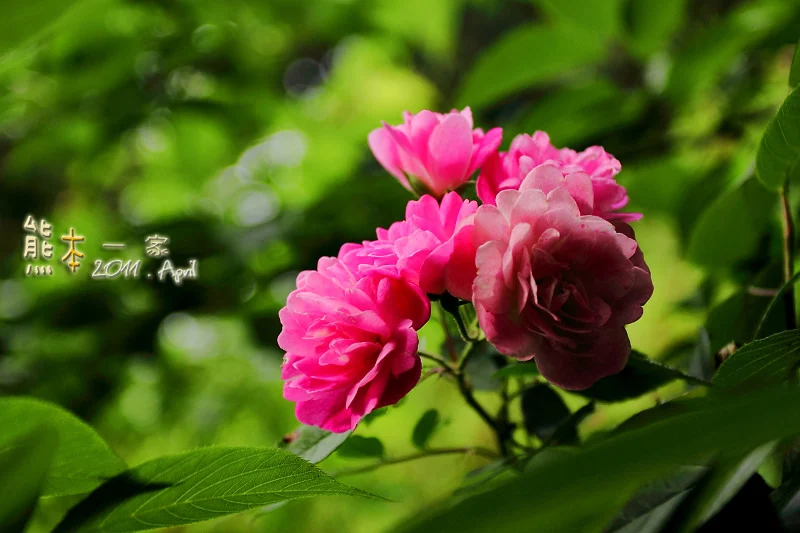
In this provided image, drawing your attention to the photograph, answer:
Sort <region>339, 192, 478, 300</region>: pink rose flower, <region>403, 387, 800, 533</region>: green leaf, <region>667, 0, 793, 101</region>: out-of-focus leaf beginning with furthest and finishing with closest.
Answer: <region>667, 0, 793, 101</region>: out-of-focus leaf
<region>339, 192, 478, 300</region>: pink rose flower
<region>403, 387, 800, 533</region>: green leaf

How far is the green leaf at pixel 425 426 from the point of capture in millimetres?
350

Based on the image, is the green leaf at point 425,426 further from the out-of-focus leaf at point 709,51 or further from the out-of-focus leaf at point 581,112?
the out-of-focus leaf at point 709,51

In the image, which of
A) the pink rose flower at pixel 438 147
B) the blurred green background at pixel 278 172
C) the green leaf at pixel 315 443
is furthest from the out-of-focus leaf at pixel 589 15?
the green leaf at pixel 315 443

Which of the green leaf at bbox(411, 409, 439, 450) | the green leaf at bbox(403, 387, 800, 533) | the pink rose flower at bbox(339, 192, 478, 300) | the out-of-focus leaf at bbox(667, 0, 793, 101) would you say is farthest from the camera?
the out-of-focus leaf at bbox(667, 0, 793, 101)

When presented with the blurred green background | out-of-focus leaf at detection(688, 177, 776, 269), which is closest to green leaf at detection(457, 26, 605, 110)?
the blurred green background

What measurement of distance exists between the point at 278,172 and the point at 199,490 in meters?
1.21

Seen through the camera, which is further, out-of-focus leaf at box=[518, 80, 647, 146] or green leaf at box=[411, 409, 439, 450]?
out-of-focus leaf at box=[518, 80, 647, 146]

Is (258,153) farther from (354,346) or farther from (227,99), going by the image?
(354,346)

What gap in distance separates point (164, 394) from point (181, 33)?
588mm

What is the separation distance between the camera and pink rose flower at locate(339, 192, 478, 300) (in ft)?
0.76

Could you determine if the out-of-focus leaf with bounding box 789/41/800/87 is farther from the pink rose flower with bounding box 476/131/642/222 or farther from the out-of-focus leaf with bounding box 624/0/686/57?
the out-of-focus leaf with bounding box 624/0/686/57

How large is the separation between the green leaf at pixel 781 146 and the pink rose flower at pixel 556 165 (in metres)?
0.06

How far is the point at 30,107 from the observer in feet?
3.20

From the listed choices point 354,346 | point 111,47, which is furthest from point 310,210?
point 354,346
